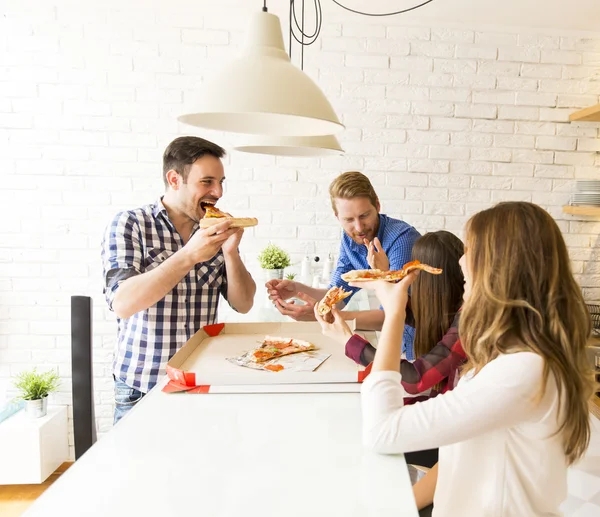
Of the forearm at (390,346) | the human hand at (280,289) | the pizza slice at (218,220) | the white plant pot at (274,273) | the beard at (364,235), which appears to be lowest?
the white plant pot at (274,273)

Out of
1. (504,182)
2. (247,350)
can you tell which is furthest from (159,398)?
(504,182)

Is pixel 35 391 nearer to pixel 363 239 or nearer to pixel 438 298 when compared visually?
pixel 363 239

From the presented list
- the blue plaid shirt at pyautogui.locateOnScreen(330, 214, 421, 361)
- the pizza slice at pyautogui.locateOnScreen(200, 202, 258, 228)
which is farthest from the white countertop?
the blue plaid shirt at pyautogui.locateOnScreen(330, 214, 421, 361)

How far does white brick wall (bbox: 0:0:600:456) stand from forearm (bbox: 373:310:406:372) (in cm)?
206

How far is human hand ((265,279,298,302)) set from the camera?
6.97ft

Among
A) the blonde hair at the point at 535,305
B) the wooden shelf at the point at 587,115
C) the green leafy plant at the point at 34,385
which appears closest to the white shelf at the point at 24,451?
the green leafy plant at the point at 34,385

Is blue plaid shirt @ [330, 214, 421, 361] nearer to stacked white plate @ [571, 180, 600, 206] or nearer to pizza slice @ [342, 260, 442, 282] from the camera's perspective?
pizza slice @ [342, 260, 442, 282]

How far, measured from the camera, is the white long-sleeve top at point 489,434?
95cm

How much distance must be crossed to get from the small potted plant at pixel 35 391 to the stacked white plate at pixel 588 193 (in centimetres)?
354

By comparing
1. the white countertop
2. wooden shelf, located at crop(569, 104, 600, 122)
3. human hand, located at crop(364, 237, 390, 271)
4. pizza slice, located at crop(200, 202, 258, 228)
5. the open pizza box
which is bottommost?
the white countertop

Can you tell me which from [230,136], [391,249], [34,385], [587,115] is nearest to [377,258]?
[391,249]

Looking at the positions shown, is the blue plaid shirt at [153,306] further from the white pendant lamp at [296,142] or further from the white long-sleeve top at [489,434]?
the white long-sleeve top at [489,434]

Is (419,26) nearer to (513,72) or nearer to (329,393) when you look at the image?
(513,72)

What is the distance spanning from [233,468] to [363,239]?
162 centimetres
